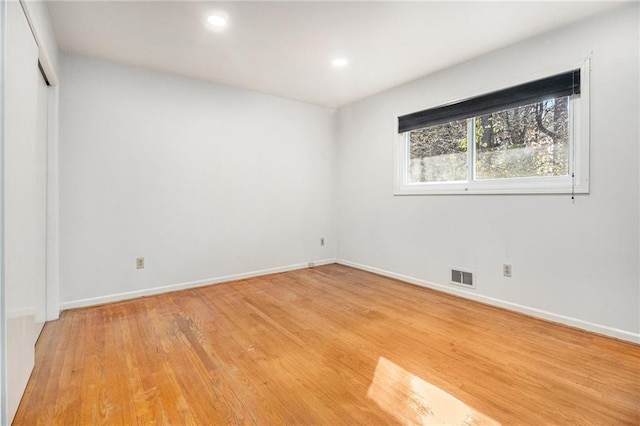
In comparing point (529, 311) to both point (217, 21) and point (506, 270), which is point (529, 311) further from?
point (217, 21)

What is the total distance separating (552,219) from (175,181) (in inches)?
145

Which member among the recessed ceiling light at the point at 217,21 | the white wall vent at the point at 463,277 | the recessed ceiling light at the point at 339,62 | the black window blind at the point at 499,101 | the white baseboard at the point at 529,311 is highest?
the recessed ceiling light at the point at 339,62

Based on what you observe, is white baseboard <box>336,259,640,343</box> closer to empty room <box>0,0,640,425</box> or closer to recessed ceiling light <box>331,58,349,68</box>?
empty room <box>0,0,640,425</box>

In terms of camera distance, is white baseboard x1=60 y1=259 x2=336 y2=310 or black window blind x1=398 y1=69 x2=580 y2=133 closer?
black window blind x1=398 y1=69 x2=580 y2=133

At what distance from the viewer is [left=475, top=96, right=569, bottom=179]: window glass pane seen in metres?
2.61

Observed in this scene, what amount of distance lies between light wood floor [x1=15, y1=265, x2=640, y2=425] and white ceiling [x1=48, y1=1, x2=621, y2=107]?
7.93 feet

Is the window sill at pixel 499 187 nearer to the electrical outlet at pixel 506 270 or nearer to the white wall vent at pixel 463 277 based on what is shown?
the electrical outlet at pixel 506 270

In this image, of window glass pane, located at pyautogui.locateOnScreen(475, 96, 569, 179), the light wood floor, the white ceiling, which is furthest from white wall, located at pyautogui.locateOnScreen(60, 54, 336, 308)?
window glass pane, located at pyautogui.locateOnScreen(475, 96, 569, 179)

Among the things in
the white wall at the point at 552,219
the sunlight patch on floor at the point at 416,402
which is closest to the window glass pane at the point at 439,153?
the white wall at the point at 552,219

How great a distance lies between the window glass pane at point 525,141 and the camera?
2.61 m

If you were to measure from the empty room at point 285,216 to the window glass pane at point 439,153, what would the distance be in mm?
31

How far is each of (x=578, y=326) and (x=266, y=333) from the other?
97.4 inches

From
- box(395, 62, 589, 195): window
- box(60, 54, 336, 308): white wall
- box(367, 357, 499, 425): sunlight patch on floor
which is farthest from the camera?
box(60, 54, 336, 308): white wall

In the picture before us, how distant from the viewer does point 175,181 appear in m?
3.48
